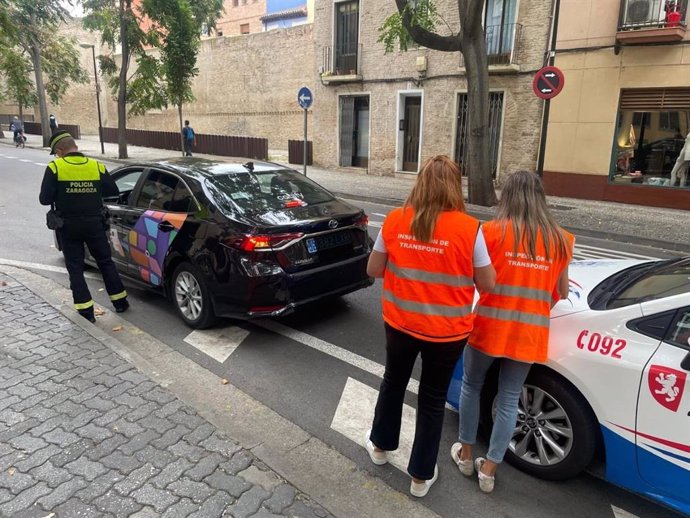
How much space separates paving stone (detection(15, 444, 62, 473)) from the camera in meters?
2.83

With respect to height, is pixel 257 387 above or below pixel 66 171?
below

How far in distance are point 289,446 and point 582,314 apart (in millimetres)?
1827

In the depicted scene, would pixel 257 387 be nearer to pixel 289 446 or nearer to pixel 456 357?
pixel 289 446

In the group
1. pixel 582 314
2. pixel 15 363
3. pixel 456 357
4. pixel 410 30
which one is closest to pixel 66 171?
pixel 15 363

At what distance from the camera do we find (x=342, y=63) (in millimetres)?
20078

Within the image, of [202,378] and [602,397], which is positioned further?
[202,378]

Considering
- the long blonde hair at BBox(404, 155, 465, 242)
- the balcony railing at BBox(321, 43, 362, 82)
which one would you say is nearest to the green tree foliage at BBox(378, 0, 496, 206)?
the balcony railing at BBox(321, 43, 362, 82)

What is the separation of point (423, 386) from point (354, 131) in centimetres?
1883

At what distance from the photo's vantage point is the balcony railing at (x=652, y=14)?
11773 mm

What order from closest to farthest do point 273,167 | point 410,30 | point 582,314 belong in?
point 582,314
point 273,167
point 410,30

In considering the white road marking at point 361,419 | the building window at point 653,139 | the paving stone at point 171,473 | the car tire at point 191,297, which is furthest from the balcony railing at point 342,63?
the paving stone at point 171,473

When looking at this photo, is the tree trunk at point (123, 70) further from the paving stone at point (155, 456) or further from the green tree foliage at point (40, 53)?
the paving stone at point (155, 456)

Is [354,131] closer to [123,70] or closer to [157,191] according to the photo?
[123,70]

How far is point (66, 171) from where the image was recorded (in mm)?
4781
